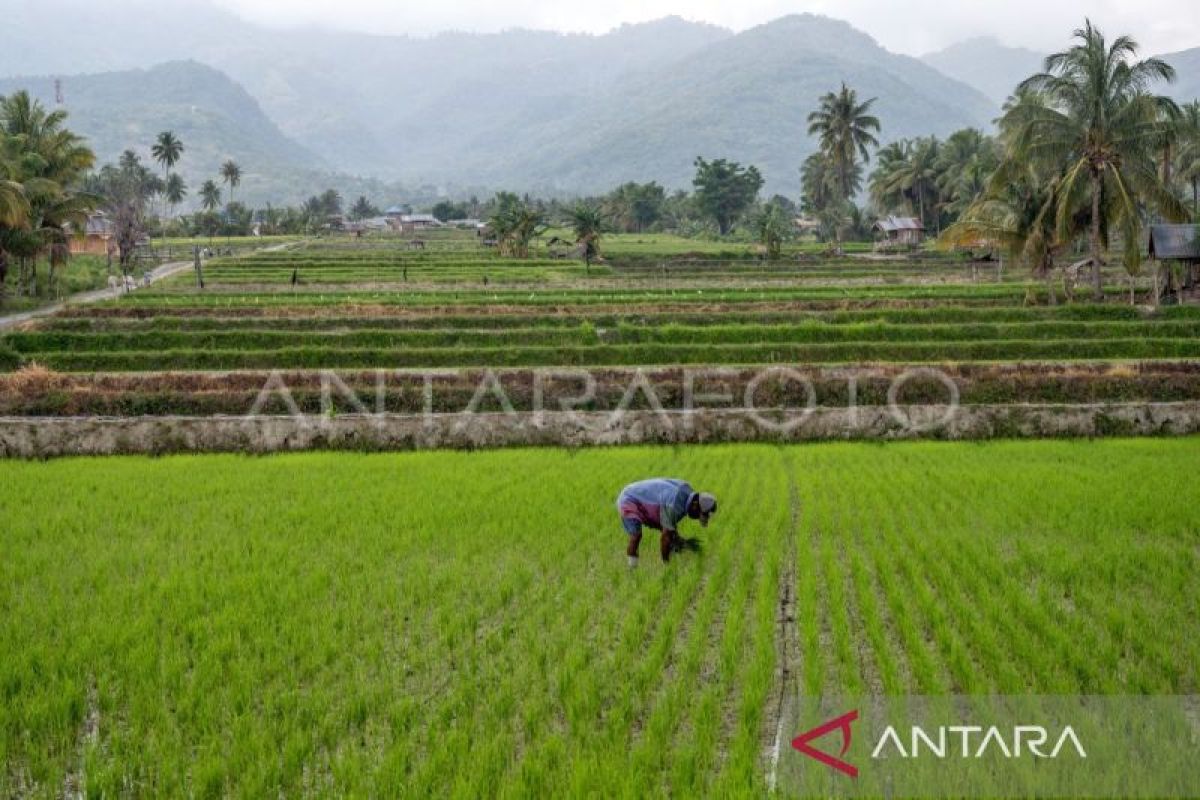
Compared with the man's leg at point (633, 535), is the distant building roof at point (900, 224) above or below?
above

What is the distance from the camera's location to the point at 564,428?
48.5ft

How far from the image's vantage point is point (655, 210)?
3282 inches

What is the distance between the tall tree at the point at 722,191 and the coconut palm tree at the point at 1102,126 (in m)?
53.3

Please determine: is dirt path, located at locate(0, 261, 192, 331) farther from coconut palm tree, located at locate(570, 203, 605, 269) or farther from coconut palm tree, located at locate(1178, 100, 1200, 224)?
coconut palm tree, located at locate(1178, 100, 1200, 224)

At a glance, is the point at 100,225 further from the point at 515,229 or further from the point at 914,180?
the point at 914,180

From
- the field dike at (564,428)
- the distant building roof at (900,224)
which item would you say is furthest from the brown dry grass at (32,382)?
the distant building roof at (900,224)

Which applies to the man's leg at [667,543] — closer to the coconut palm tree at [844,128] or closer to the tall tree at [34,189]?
the tall tree at [34,189]

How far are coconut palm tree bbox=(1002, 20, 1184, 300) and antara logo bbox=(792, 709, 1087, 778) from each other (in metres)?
22.2

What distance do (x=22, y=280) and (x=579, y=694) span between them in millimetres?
36065

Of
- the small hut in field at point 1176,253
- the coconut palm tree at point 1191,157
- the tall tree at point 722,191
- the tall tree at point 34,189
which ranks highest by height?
the tall tree at point 722,191

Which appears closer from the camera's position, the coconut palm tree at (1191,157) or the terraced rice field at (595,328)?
the terraced rice field at (595,328)

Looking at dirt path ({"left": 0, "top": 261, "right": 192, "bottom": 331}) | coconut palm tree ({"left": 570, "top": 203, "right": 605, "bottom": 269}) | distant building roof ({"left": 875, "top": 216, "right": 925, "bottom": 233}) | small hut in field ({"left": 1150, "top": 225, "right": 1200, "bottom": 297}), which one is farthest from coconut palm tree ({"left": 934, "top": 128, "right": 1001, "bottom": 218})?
dirt path ({"left": 0, "top": 261, "right": 192, "bottom": 331})

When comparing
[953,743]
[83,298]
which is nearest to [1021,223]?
[953,743]

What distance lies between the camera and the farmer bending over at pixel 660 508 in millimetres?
7383
